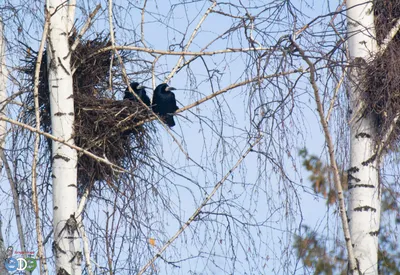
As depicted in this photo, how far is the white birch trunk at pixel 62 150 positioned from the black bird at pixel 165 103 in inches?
50.5

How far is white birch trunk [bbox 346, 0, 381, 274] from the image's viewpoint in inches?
169

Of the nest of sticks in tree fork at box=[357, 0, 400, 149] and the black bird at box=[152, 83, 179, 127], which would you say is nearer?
the nest of sticks in tree fork at box=[357, 0, 400, 149]

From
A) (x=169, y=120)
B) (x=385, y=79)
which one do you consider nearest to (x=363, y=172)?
(x=385, y=79)

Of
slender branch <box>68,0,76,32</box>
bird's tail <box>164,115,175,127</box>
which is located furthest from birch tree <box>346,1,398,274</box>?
bird's tail <box>164,115,175,127</box>

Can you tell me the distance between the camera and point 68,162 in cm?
484

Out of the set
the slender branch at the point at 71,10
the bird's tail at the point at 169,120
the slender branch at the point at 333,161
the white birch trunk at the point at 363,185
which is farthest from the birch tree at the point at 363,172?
the bird's tail at the point at 169,120

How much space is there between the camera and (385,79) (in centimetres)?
437

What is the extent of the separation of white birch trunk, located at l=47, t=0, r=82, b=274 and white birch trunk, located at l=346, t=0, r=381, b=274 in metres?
1.66

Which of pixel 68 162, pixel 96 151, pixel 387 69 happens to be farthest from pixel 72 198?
pixel 387 69

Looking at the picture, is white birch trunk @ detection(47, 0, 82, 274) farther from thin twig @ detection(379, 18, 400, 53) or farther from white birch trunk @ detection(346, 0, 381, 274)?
thin twig @ detection(379, 18, 400, 53)

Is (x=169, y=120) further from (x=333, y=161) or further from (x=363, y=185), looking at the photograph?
(x=333, y=161)

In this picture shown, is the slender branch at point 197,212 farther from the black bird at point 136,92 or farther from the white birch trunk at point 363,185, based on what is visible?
the black bird at point 136,92

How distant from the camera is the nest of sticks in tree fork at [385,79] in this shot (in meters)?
4.21

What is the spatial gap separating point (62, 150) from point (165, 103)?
189cm
